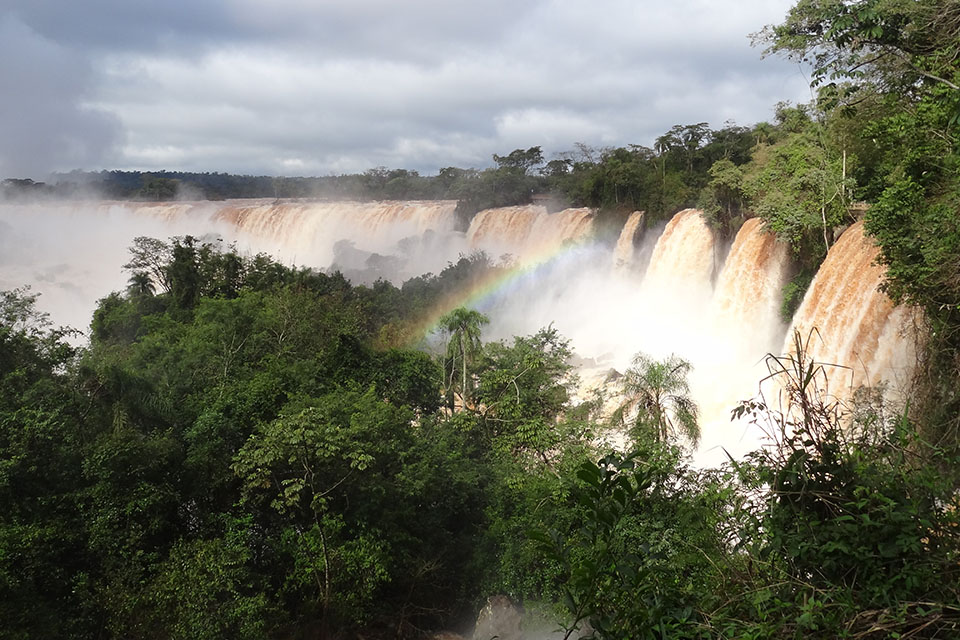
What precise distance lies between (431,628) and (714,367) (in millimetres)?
11099

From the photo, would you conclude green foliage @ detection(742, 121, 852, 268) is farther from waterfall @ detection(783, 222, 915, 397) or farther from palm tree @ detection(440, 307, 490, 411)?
palm tree @ detection(440, 307, 490, 411)

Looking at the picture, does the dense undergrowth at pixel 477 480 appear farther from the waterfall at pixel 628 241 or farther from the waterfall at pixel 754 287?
the waterfall at pixel 628 241

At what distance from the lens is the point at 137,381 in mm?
10938

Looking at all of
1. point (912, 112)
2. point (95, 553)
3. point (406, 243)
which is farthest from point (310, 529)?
point (406, 243)

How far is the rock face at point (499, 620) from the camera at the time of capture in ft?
30.0

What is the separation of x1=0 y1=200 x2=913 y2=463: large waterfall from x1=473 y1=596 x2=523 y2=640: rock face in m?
3.85

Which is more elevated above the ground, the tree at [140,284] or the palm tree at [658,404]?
the tree at [140,284]

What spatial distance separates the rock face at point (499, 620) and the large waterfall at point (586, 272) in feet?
12.6

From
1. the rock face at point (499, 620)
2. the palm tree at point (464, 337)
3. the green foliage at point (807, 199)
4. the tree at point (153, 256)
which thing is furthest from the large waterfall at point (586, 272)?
the tree at point (153, 256)

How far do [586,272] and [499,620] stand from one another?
21.7 meters

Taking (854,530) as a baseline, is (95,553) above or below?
below

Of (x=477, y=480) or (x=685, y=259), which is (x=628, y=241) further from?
(x=477, y=480)

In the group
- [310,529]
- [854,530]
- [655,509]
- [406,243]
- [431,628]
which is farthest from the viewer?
[406,243]

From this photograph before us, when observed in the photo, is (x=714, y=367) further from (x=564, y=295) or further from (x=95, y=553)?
(x=95, y=553)
